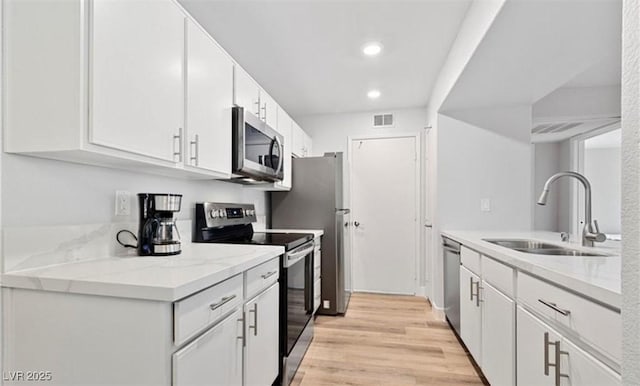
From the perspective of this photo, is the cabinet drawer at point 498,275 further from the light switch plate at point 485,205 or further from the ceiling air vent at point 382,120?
the ceiling air vent at point 382,120

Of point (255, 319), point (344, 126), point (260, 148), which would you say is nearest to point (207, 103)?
point (260, 148)

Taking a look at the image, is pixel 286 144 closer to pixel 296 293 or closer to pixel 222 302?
pixel 296 293

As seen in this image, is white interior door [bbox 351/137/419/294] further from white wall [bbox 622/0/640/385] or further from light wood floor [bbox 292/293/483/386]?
white wall [bbox 622/0/640/385]

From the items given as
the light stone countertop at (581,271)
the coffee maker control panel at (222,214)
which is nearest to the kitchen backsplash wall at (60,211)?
the coffee maker control panel at (222,214)

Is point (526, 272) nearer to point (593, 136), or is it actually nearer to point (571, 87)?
point (571, 87)

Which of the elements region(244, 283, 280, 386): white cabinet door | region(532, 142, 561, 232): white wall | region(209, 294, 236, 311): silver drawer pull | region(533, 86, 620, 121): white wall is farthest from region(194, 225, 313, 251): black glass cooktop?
region(532, 142, 561, 232): white wall

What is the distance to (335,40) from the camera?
2342mm

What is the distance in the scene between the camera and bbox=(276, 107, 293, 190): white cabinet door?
9.53 feet

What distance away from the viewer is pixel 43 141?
103 cm

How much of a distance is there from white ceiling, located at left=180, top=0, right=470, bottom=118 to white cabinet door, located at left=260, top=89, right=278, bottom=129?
382 millimetres

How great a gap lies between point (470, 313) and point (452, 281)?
55cm

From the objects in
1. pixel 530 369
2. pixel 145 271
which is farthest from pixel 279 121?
pixel 530 369

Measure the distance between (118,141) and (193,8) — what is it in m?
1.30

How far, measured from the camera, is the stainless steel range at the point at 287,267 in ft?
6.17
